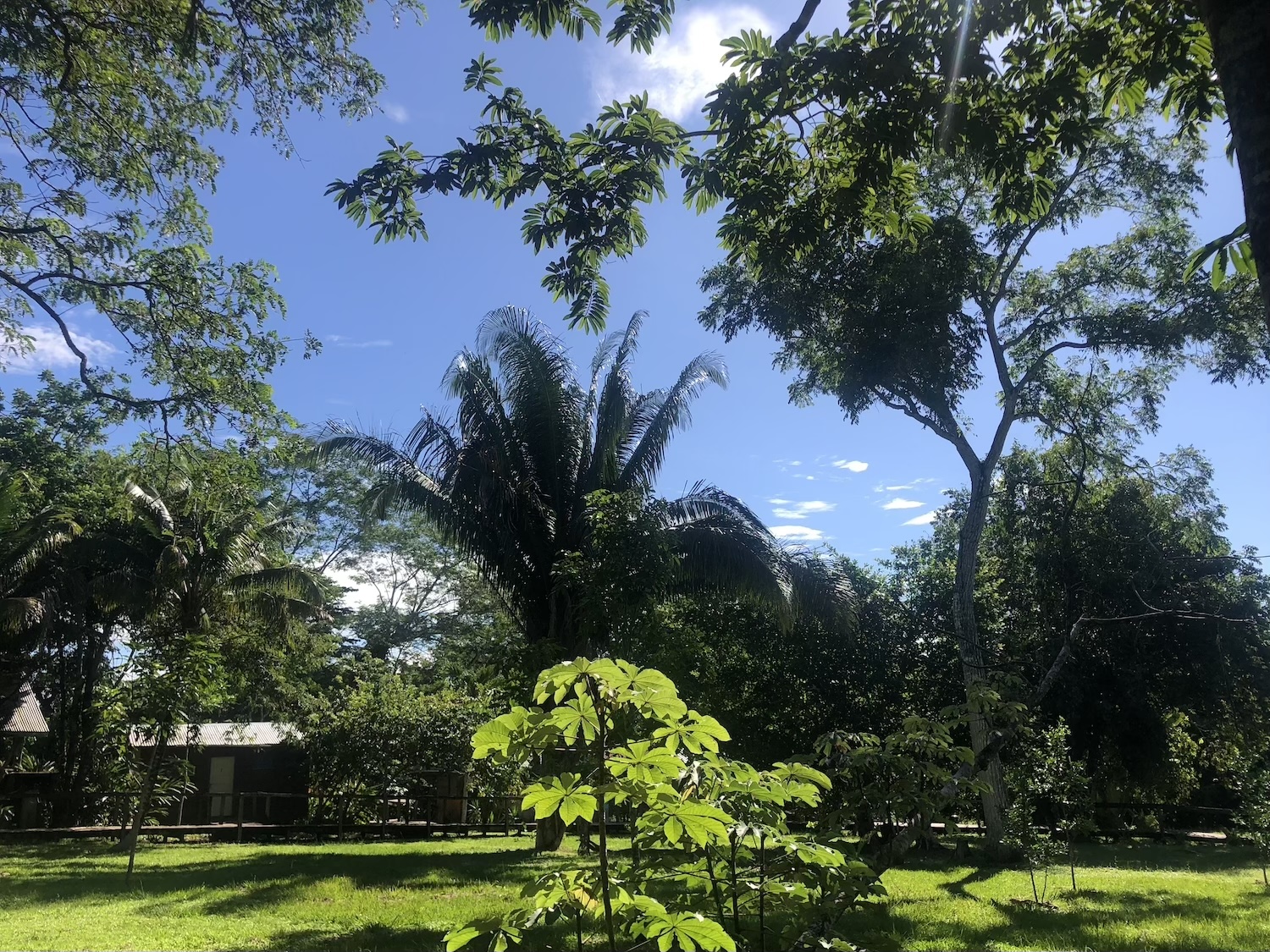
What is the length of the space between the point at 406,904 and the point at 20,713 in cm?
1583

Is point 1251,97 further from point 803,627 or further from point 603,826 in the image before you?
point 803,627

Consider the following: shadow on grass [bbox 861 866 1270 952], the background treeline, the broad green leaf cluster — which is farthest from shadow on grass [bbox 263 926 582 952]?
the background treeline

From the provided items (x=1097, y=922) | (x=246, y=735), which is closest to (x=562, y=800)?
(x=1097, y=922)

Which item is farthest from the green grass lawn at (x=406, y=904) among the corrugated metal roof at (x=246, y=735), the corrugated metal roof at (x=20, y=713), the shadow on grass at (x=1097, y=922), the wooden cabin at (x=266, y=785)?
the corrugated metal roof at (x=246, y=735)

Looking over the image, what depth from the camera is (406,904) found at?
7617 mm

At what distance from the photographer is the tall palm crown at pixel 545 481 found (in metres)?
11.8

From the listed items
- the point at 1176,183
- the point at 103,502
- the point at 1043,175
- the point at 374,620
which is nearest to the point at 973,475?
the point at 1176,183

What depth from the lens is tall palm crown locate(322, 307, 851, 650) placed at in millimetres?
11766

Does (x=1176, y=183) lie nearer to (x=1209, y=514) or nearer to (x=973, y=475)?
(x=973, y=475)

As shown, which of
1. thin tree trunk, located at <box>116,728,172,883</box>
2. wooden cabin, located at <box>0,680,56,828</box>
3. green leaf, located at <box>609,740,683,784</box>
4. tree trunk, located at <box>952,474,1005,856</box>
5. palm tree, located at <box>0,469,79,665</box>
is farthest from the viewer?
wooden cabin, located at <box>0,680,56,828</box>

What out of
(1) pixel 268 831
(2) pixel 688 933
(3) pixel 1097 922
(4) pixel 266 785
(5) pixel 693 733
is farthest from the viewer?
(4) pixel 266 785

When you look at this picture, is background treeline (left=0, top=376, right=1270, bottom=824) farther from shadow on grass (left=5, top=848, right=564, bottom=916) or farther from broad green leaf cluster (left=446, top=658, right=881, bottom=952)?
broad green leaf cluster (left=446, top=658, right=881, bottom=952)

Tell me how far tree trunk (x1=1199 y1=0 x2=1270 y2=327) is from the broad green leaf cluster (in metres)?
1.58

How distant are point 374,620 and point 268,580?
1388 centimetres
